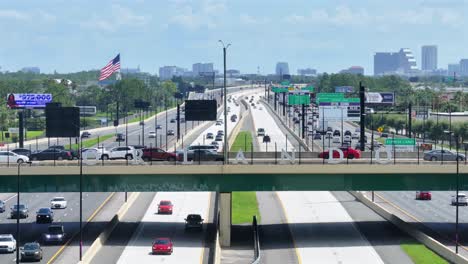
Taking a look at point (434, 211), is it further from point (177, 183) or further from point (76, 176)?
point (76, 176)

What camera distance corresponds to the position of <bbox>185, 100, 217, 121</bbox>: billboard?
114713 mm

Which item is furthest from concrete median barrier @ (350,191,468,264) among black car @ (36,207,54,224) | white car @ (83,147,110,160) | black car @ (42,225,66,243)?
black car @ (36,207,54,224)

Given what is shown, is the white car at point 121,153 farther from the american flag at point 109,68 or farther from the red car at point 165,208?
the american flag at point 109,68

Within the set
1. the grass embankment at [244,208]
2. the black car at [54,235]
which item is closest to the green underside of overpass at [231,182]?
the black car at [54,235]

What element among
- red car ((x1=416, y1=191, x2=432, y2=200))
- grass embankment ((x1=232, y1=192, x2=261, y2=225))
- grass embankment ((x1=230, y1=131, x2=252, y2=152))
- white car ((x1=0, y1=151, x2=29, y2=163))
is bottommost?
grass embankment ((x1=232, y1=192, x2=261, y2=225))

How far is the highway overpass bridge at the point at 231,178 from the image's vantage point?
82125mm

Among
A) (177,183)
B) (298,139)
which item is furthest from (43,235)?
(298,139)

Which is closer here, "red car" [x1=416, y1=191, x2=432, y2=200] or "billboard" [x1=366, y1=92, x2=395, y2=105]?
"red car" [x1=416, y1=191, x2=432, y2=200]

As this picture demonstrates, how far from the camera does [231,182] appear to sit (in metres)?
82.6

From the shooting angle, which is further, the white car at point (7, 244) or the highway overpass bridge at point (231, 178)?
the highway overpass bridge at point (231, 178)

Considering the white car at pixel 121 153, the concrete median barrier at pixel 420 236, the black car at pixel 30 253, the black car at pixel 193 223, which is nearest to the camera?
the black car at pixel 30 253

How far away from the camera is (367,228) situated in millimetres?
90000

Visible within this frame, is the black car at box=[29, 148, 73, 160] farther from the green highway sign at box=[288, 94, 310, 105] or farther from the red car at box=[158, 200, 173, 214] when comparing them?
the green highway sign at box=[288, 94, 310, 105]

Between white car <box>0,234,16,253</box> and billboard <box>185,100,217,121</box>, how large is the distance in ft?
140
